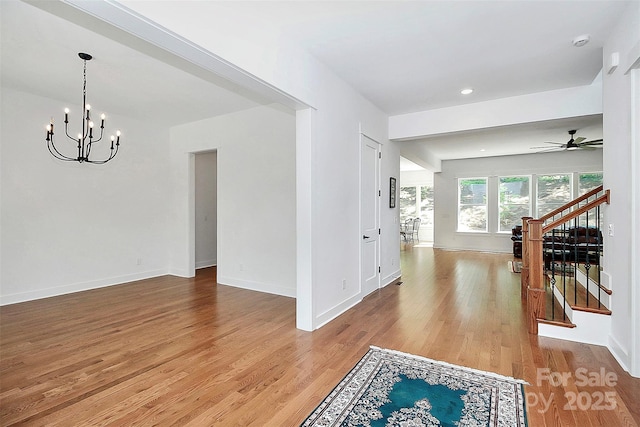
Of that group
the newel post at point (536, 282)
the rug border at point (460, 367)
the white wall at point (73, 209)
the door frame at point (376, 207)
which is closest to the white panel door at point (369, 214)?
the door frame at point (376, 207)

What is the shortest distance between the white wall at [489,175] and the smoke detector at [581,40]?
6786mm

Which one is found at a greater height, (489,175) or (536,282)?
(489,175)

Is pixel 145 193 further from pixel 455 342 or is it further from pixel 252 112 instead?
pixel 455 342

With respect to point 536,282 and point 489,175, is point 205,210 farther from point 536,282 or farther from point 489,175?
point 489,175

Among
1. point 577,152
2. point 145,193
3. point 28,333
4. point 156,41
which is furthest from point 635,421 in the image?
point 577,152

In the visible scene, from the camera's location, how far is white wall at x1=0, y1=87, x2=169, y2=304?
420cm

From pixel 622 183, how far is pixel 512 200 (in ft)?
24.3

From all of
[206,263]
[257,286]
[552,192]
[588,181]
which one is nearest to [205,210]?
[206,263]

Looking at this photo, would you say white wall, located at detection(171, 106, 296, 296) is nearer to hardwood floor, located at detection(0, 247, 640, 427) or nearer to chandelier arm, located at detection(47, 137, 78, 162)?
hardwood floor, located at detection(0, 247, 640, 427)

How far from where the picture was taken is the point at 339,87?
380 cm

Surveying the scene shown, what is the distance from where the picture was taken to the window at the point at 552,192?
8508 mm

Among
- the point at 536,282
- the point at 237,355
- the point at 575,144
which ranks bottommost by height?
the point at 237,355

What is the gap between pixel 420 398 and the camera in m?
2.08

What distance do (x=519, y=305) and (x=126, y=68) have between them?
18.2 ft
